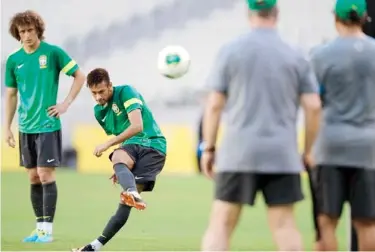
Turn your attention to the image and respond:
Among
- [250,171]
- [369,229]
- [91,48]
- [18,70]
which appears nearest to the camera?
[250,171]

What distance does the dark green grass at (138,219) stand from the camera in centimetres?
924

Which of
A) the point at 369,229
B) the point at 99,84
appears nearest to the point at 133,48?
the point at 99,84

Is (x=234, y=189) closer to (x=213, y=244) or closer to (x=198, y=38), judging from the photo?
(x=213, y=244)

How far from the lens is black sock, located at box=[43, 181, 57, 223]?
28.6 feet

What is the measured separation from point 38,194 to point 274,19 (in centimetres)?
377

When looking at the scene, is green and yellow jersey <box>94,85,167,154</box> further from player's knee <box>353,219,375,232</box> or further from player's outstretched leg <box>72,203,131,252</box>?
player's knee <box>353,219,375,232</box>

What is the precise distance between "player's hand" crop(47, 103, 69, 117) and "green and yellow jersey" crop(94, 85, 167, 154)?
0.58 m

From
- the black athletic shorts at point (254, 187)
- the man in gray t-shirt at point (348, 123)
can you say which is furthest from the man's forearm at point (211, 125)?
the man in gray t-shirt at point (348, 123)

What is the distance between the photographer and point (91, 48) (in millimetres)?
22391

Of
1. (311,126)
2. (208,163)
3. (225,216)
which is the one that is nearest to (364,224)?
(311,126)

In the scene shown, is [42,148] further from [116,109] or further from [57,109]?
[116,109]

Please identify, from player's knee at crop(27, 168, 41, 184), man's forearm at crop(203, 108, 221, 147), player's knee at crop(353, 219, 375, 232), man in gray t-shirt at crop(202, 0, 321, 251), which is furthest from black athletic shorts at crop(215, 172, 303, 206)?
player's knee at crop(27, 168, 41, 184)

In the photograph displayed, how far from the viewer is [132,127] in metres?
7.66

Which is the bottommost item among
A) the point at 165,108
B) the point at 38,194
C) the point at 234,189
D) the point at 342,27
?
the point at 165,108
